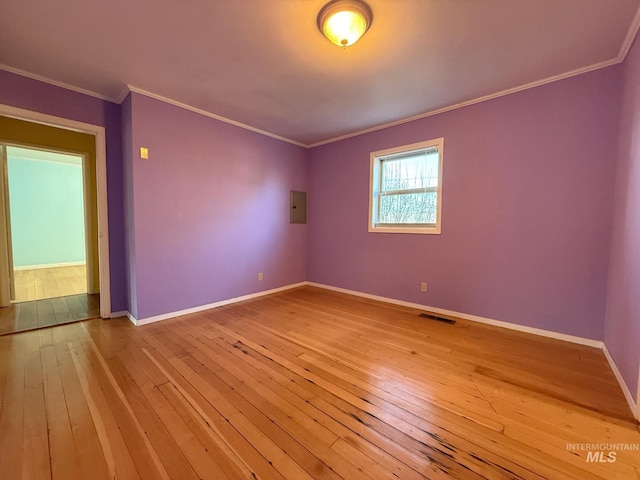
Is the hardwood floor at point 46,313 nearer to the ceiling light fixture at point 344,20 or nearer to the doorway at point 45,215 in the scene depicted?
the doorway at point 45,215

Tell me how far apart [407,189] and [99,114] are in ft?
12.7

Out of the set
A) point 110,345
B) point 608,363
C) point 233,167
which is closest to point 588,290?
point 608,363

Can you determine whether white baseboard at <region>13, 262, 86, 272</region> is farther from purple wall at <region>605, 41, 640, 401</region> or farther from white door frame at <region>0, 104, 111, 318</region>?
purple wall at <region>605, 41, 640, 401</region>

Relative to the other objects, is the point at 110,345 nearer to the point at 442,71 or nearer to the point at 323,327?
the point at 323,327

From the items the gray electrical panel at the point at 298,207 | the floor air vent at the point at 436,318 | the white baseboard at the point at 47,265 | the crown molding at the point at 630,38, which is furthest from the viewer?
the white baseboard at the point at 47,265

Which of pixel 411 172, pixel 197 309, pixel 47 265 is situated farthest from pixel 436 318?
pixel 47 265

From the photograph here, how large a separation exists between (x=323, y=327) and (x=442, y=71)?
2822 millimetres

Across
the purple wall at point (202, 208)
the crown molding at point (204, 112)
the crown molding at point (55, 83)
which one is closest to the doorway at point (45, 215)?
the crown molding at point (55, 83)

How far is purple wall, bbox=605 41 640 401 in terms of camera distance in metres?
1.68

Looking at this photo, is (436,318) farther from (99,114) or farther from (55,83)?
(55,83)

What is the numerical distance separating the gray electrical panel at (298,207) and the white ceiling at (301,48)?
1761 mm

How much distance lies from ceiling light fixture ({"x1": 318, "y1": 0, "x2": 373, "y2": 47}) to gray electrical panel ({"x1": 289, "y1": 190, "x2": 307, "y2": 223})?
2829 millimetres

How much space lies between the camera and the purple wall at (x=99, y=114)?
8.00ft

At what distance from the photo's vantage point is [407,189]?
362 cm
